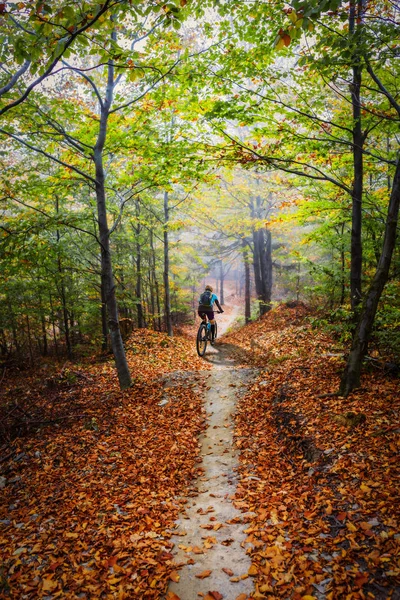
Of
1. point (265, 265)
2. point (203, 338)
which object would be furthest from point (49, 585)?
point (265, 265)

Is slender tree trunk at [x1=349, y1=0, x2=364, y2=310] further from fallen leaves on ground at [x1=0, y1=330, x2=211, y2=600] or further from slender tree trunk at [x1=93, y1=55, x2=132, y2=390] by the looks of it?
slender tree trunk at [x1=93, y1=55, x2=132, y2=390]

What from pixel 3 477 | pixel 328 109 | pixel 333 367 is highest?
pixel 328 109

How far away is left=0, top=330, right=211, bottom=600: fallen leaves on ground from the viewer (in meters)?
3.11

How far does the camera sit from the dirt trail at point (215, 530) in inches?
115

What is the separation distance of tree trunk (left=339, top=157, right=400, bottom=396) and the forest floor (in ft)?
0.97

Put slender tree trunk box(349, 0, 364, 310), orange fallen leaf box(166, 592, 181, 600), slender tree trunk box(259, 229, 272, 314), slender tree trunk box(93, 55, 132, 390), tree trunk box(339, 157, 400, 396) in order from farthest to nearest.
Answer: slender tree trunk box(259, 229, 272, 314) < slender tree trunk box(93, 55, 132, 390) < slender tree trunk box(349, 0, 364, 310) < tree trunk box(339, 157, 400, 396) < orange fallen leaf box(166, 592, 181, 600)

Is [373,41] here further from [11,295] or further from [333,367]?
[11,295]

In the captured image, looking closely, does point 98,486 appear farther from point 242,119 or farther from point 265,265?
point 265,265

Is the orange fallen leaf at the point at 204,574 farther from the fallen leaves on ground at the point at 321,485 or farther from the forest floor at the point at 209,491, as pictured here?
the fallen leaves on ground at the point at 321,485

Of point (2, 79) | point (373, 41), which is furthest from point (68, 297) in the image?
point (373, 41)

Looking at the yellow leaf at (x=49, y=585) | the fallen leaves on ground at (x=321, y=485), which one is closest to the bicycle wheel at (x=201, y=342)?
the fallen leaves on ground at (x=321, y=485)

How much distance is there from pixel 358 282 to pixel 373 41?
3652 mm

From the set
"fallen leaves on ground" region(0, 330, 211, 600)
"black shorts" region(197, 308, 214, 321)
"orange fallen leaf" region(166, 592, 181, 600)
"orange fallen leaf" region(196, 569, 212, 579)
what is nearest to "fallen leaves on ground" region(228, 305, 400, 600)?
"orange fallen leaf" region(196, 569, 212, 579)

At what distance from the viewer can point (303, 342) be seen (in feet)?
31.2
